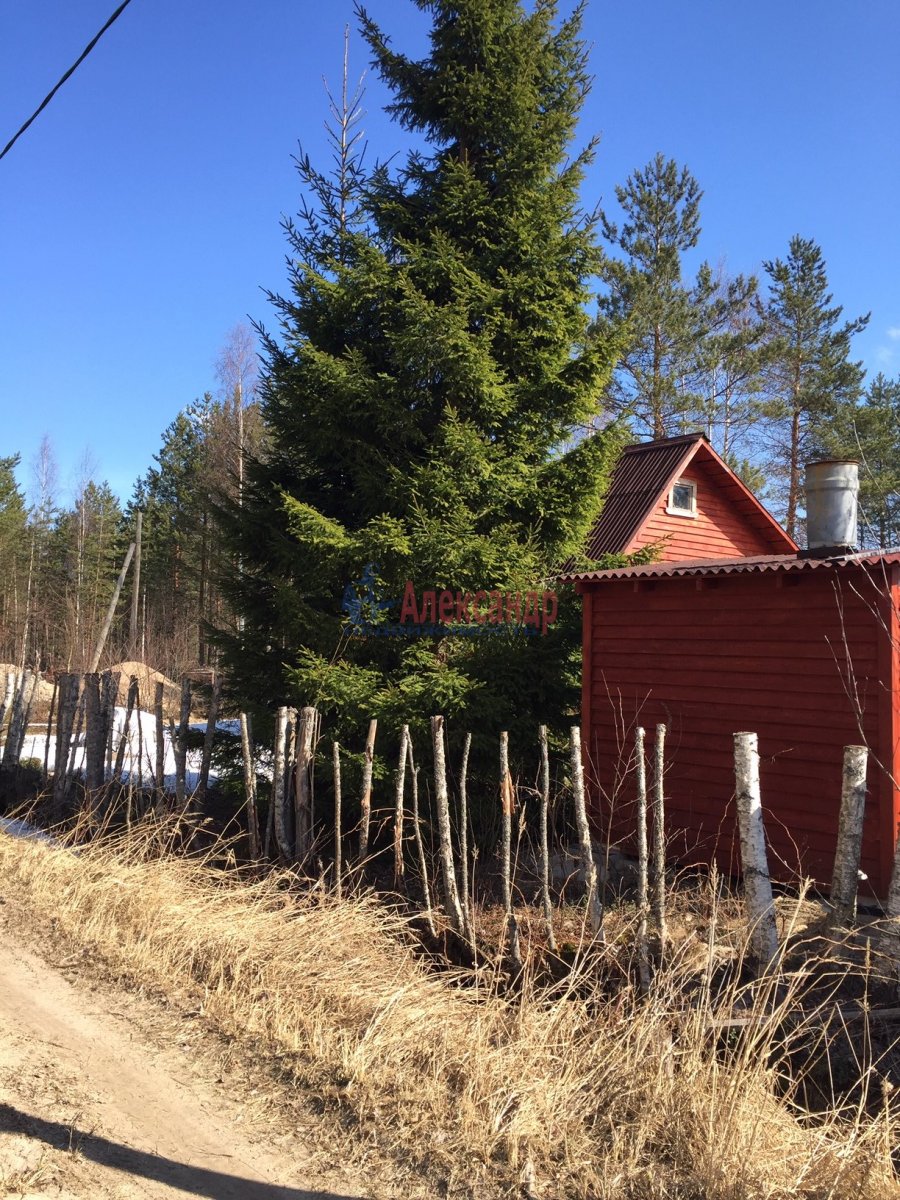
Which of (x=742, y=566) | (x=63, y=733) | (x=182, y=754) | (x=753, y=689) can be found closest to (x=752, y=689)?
(x=753, y=689)

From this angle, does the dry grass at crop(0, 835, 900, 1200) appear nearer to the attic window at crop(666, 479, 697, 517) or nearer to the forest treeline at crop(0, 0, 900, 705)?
the forest treeline at crop(0, 0, 900, 705)

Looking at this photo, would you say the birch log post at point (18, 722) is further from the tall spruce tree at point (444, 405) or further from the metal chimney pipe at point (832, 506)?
the metal chimney pipe at point (832, 506)

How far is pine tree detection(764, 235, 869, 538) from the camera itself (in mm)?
24344

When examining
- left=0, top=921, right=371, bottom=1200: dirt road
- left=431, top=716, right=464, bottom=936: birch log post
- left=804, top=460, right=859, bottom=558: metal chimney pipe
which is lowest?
left=0, top=921, right=371, bottom=1200: dirt road

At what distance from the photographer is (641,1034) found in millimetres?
3912

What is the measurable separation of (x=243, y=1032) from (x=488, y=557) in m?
5.07

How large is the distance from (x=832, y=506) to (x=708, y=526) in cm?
917

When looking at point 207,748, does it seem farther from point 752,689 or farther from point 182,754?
point 752,689

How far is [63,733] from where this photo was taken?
10.5m

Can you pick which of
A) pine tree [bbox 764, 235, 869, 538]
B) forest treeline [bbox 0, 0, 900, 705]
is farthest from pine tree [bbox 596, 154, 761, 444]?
forest treeline [bbox 0, 0, 900, 705]

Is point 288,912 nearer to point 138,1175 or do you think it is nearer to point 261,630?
point 138,1175

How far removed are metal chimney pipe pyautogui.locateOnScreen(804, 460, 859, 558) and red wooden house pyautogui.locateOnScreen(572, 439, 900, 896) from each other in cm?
43

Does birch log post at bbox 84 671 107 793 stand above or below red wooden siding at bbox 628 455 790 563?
below

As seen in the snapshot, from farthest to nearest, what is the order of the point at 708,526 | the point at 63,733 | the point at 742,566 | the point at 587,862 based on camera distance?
the point at 708,526 → the point at 63,733 → the point at 742,566 → the point at 587,862
